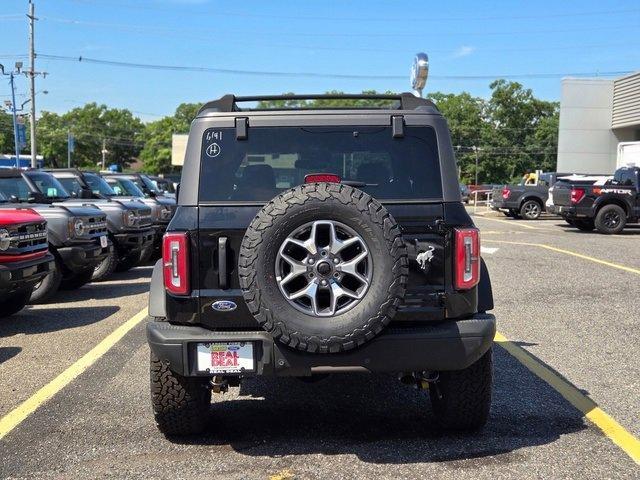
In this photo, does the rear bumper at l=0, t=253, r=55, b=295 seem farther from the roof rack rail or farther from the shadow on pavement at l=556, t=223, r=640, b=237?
the shadow on pavement at l=556, t=223, r=640, b=237

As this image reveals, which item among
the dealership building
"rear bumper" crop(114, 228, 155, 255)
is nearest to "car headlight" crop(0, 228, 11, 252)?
"rear bumper" crop(114, 228, 155, 255)

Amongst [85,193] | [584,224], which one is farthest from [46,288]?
[584,224]

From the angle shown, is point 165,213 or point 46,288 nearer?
point 46,288

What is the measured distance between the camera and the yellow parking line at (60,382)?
4.82 meters

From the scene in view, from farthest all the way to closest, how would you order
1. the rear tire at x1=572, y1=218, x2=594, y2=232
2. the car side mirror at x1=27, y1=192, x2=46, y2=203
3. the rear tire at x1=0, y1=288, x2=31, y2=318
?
the rear tire at x1=572, y1=218, x2=594, y2=232 < the car side mirror at x1=27, y1=192, x2=46, y2=203 < the rear tire at x1=0, y1=288, x2=31, y2=318

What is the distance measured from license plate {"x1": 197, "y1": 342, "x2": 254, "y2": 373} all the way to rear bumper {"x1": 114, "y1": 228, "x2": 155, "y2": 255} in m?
8.49

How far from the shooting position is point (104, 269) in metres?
11.6

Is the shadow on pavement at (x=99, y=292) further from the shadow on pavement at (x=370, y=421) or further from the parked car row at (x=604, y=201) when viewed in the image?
the parked car row at (x=604, y=201)

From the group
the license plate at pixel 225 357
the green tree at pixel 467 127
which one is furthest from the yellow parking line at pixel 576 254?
the green tree at pixel 467 127

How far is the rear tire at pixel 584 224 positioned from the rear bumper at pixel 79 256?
1550cm

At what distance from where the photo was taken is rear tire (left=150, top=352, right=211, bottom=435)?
4.23 m

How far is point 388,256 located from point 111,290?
7.80m

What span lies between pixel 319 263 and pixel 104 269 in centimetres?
861

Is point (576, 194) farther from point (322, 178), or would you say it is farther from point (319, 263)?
point (319, 263)
